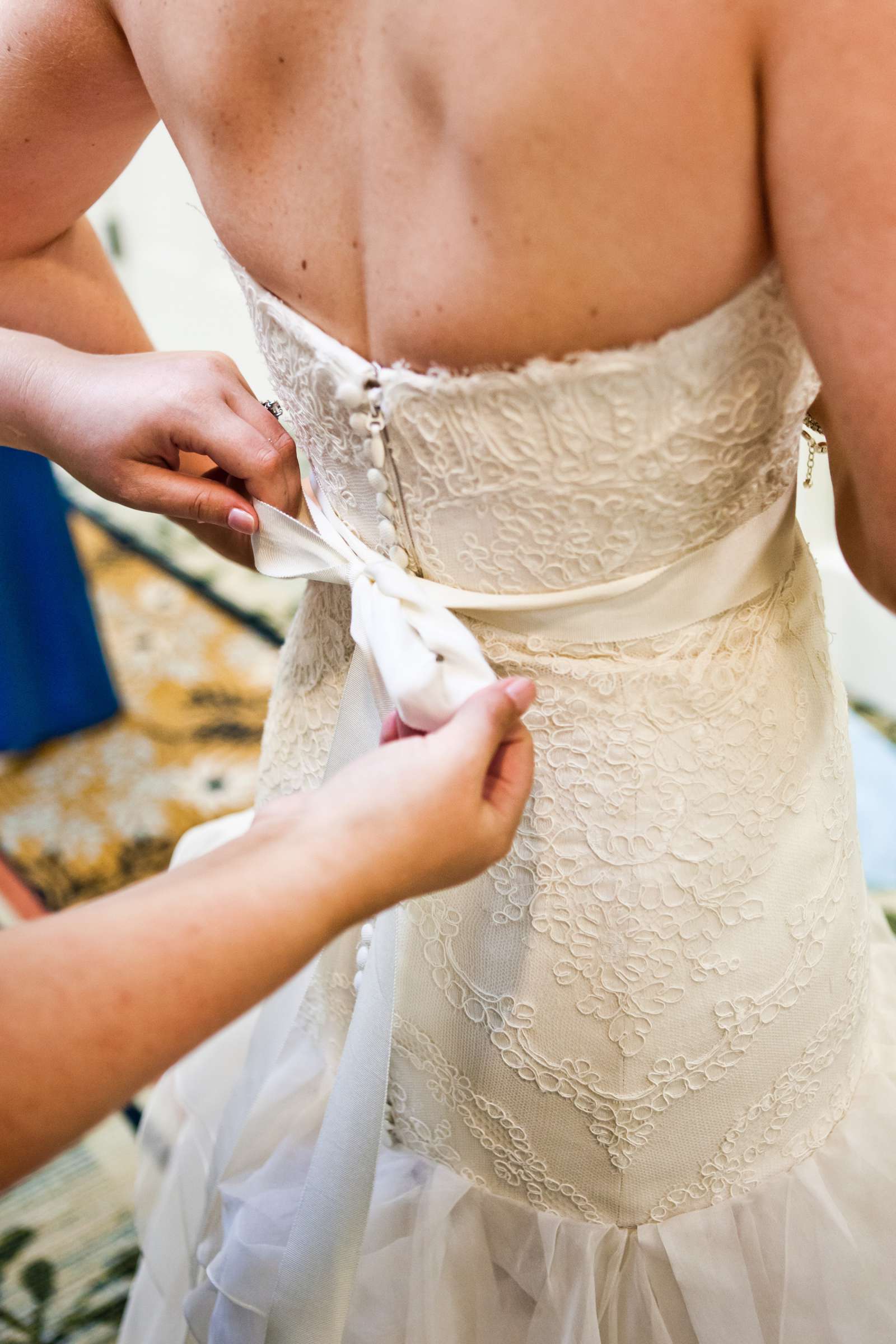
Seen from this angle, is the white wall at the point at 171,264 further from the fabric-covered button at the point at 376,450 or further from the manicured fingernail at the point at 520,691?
the manicured fingernail at the point at 520,691

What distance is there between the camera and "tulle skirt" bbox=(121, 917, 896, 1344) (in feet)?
2.57

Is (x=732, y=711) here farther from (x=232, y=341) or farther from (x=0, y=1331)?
(x=232, y=341)

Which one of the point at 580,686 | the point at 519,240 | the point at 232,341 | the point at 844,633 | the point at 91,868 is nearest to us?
the point at 519,240

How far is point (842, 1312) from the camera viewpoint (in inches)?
31.0

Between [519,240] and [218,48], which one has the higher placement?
[218,48]

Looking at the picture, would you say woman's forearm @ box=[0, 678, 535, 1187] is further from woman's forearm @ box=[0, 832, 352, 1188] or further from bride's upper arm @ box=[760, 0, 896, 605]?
bride's upper arm @ box=[760, 0, 896, 605]

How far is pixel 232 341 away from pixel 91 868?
1814 millimetres

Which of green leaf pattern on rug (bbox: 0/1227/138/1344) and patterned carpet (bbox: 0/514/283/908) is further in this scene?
patterned carpet (bbox: 0/514/283/908)

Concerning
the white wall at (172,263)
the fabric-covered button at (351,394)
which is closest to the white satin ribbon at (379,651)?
the fabric-covered button at (351,394)

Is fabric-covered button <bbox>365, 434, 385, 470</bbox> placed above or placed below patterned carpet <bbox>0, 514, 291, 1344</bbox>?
above

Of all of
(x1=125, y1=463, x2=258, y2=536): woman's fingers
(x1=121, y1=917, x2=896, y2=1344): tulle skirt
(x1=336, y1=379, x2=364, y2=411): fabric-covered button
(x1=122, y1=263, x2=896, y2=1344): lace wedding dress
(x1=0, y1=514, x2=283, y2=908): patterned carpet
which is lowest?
(x1=0, y1=514, x2=283, y2=908): patterned carpet

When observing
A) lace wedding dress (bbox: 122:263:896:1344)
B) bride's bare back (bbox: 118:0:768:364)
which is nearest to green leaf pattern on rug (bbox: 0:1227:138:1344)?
lace wedding dress (bbox: 122:263:896:1344)

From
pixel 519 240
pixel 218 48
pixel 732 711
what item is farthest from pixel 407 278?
pixel 732 711

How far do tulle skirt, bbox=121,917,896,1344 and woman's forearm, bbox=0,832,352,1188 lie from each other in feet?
1.26
